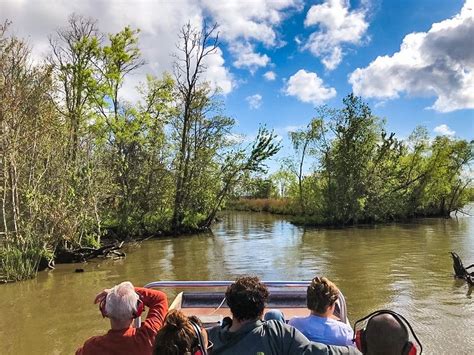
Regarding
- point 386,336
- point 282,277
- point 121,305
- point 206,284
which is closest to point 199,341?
point 121,305

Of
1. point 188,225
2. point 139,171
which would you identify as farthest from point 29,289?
point 188,225

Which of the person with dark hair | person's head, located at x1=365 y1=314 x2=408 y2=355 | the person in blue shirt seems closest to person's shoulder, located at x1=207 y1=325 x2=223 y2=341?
the person with dark hair

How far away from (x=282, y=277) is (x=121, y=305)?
35.9 ft

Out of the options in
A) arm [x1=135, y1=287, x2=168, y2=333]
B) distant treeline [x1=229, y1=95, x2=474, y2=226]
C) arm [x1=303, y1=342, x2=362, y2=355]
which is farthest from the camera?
distant treeline [x1=229, y1=95, x2=474, y2=226]

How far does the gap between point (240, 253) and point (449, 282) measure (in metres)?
8.86

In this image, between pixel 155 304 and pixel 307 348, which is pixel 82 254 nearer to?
pixel 155 304

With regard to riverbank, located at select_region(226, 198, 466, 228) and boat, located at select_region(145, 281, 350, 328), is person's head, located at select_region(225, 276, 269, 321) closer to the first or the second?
boat, located at select_region(145, 281, 350, 328)

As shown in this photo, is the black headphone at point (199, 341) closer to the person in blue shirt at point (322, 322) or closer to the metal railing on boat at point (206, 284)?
the person in blue shirt at point (322, 322)

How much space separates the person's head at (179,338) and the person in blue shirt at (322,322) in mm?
1130

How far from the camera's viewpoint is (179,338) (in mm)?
2404

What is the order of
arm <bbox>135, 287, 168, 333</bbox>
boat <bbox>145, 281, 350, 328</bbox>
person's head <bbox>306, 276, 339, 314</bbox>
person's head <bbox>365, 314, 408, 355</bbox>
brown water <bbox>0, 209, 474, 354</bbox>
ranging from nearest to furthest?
person's head <bbox>365, 314, 408, 355</bbox>
arm <bbox>135, 287, 168, 333</bbox>
person's head <bbox>306, 276, 339, 314</bbox>
boat <bbox>145, 281, 350, 328</bbox>
brown water <bbox>0, 209, 474, 354</bbox>

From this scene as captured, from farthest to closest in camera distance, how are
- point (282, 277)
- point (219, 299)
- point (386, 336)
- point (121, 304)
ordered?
point (282, 277), point (219, 299), point (121, 304), point (386, 336)

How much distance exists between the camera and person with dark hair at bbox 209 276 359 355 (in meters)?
2.73

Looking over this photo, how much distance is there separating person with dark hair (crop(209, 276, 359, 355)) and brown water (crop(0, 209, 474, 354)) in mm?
5025
